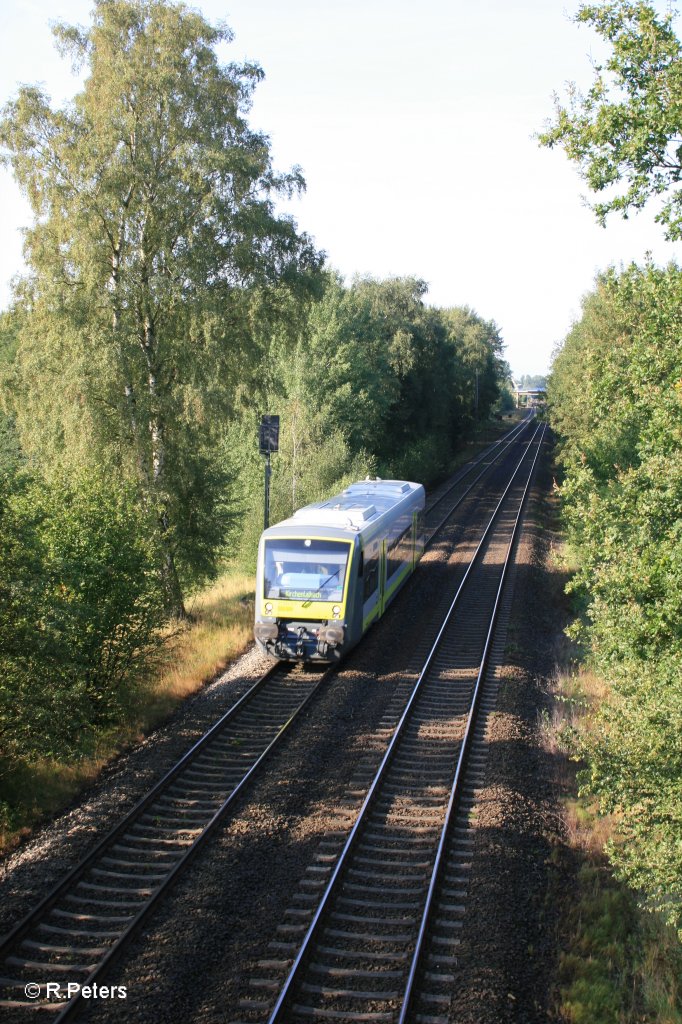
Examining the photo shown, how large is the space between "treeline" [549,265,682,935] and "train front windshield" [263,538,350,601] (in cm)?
641

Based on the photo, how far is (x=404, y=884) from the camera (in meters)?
9.50

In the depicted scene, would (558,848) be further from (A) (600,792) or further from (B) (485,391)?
(B) (485,391)

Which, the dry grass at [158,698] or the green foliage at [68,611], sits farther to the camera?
the dry grass at [158,698]

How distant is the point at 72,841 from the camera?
1020 cm

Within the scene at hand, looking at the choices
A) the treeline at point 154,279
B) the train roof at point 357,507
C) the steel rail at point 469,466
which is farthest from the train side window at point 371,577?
the steel rail at point 469,466

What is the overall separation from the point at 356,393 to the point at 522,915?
31027 millimetres

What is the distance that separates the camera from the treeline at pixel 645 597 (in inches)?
334

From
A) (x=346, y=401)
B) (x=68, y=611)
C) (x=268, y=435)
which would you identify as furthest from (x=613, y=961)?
(x=346, y=401)

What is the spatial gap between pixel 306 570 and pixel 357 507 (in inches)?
136

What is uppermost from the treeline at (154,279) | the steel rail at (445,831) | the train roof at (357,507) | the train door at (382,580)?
the treeline at (154,279)

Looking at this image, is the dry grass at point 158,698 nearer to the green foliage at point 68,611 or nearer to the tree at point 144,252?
the green foliage at point 68,611

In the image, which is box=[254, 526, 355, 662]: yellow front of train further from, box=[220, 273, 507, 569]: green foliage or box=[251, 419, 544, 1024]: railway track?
box=[220, 273, 507, 569]: green foliage

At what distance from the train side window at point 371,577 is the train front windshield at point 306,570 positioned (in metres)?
1.25

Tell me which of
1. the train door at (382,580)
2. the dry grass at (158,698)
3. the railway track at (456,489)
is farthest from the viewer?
the railway track at (456,489)
